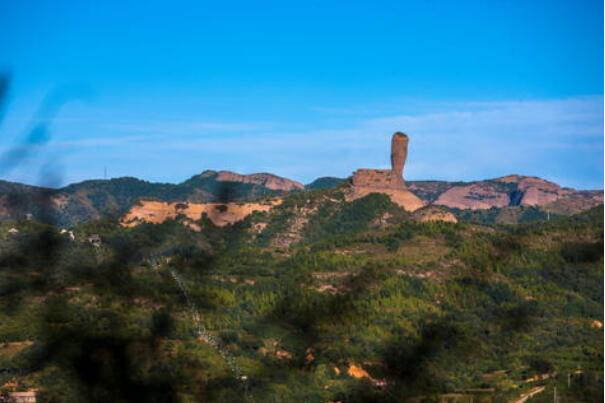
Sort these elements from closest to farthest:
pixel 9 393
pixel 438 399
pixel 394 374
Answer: pixel 394 374 → pixel 438 399 → pixel 9 393

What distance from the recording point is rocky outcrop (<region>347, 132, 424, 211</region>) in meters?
86.2

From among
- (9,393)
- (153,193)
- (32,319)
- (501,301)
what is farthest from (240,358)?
(153,193)

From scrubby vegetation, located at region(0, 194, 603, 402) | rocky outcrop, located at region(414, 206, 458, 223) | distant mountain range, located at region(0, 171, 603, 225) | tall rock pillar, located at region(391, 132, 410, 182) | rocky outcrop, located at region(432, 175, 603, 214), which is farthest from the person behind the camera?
rocky outcrop, located at region(432, 175, 603, 214)

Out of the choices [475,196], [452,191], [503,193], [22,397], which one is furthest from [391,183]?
[503,193]

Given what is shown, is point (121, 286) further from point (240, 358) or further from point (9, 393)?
point (9, 393)

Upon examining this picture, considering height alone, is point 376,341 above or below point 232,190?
below

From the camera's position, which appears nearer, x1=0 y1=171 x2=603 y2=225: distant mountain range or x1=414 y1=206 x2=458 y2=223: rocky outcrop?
x1=414 y1=206 x2=458 y2=223: rocky outcrop

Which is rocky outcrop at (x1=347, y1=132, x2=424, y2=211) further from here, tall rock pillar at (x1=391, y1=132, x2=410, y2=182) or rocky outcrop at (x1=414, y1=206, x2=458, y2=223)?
rocky outcrop at (x1=414, y1=206, x2=458, y2=223)

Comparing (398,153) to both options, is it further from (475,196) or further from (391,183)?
(475,196)

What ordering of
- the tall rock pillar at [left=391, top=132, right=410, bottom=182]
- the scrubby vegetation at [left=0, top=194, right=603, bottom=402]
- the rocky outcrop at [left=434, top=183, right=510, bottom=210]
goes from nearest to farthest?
the scrubby vegetation at [left=0, top=194, right=603, bottom=402], the tall rock pillar at [left=391, top=132, right=410, bottom=182], the rocky outcrop at [left=434, top=183, right=510, bottom=210]

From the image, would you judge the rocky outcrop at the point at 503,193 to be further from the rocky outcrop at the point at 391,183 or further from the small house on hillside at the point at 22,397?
the small house on hillside at the point at 22,397

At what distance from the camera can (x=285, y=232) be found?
8150 centimetres

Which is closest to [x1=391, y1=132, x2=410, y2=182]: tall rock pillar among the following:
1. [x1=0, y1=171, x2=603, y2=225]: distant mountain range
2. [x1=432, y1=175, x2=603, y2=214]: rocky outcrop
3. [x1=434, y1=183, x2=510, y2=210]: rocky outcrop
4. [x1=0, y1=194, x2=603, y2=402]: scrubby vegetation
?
[x1=0, y1=171, x2=603, y2=225]: distant mountain range

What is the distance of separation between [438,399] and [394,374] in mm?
541
